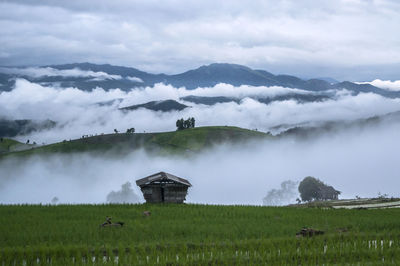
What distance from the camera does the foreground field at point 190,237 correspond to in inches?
1001

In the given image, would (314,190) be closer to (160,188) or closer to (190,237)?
(160,188)

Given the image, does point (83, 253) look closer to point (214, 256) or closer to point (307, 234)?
point (214, 256)

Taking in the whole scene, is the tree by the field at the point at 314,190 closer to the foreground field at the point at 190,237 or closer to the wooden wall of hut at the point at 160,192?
the wooden wall of hut at the point at 160,192

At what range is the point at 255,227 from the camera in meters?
33.7

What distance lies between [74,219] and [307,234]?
1723 cm

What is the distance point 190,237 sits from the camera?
1207 inches

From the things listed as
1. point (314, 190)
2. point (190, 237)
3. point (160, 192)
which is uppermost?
point (314, 190)

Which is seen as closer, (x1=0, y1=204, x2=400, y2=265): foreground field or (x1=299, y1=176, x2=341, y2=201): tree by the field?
(x1=0, y1=204, x2=400, y2=265): foreground field

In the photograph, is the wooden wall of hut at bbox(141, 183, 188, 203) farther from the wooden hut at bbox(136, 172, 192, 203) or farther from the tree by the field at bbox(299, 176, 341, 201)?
the tree by the field at bbox(299, 176, 341, 201)

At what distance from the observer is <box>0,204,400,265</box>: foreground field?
2544 centimetres

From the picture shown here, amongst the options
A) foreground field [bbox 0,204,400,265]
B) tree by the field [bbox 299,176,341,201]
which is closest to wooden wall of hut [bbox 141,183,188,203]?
foreground field [bbox 0,204,400,265]

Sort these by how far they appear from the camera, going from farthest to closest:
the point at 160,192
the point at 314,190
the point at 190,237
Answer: the point at 314,190
the point at 160,192
the point at 190,237

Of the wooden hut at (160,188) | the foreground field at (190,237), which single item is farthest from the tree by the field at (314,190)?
the foreground field at (190,237)

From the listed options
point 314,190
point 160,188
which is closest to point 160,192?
point 160,188
